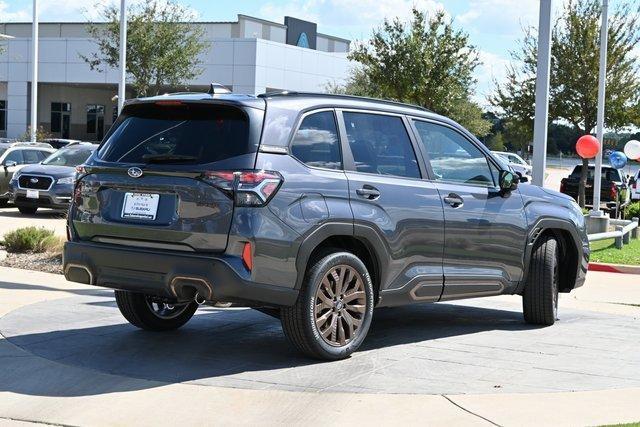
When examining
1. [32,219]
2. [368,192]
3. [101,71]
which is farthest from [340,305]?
[101,71]

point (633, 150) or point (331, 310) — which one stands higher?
point (633, 150)

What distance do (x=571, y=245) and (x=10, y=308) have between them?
5275mm

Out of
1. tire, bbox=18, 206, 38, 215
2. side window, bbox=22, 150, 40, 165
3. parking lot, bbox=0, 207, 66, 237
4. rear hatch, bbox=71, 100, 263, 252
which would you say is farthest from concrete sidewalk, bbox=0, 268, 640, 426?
side window, bbox=22, 150, 40, 165

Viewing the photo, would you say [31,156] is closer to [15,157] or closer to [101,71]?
[15,157]

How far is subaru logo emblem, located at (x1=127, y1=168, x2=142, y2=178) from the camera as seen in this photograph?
271 inches

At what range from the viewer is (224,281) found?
21.2 feet

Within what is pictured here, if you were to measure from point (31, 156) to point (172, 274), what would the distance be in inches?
725

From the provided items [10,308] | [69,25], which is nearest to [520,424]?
[10,308]

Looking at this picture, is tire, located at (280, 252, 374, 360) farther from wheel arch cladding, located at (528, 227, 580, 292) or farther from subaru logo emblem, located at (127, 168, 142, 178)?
wheel arch cladding, located at (528, 227, 580, 292)

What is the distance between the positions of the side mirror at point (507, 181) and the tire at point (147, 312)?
2.82m

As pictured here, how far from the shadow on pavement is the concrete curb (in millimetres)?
5753

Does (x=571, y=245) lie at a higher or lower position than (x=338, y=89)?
lower

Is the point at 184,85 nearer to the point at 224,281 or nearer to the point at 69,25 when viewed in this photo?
the point at 69,25

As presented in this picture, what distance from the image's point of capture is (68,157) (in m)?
22.4
